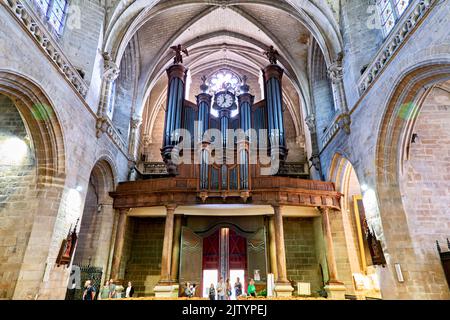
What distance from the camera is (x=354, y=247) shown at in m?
11.3

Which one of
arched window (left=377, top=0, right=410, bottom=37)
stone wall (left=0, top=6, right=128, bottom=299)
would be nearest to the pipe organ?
stone wall (left=0, top=6, right=128, bottom=299)

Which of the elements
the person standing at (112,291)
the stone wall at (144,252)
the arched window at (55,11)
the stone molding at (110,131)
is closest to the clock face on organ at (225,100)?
the stone molding at (110,131)

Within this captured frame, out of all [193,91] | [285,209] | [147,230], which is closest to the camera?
[285,209]

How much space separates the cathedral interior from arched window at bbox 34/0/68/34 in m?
0.06

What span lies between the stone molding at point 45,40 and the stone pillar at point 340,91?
8.96 metres

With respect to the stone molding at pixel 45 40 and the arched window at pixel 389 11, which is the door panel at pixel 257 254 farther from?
the stone molding at pixel 45 40

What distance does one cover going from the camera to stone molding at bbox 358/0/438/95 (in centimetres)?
664

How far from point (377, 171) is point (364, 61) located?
399 cm

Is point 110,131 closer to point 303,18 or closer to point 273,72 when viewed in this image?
point 273,72

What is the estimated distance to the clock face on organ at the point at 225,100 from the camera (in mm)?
15617

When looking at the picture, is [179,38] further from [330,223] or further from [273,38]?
[330,223]

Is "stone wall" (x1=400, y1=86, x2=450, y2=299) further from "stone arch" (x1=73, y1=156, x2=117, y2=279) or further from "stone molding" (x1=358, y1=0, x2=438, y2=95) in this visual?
"stone arch" (x1=73, y1=156, x2=117, y2=279)
